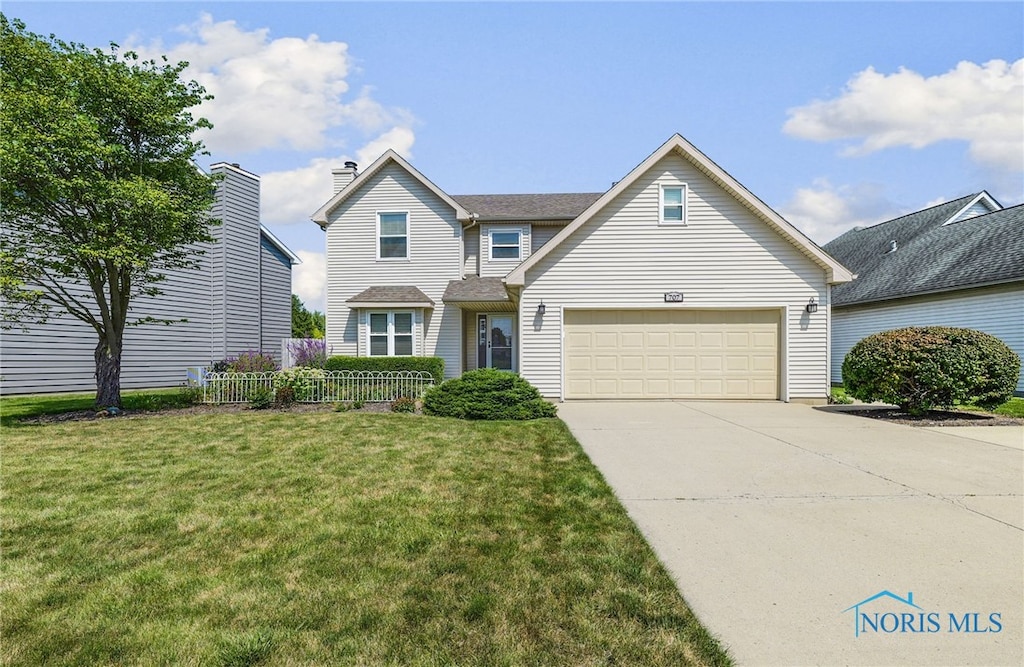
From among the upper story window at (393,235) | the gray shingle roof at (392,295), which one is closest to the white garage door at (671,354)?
the gray shingle roof at (392,295)

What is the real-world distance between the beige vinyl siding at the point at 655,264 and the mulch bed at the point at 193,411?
4370mm

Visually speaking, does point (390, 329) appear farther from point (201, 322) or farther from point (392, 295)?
point (201, 322)

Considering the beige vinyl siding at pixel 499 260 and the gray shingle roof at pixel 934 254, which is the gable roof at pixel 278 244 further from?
the gray shingle roof at pixel 934 254

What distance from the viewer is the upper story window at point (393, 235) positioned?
1866 centimetres

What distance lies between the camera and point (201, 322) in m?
21.1

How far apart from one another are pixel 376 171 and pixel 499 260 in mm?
5324

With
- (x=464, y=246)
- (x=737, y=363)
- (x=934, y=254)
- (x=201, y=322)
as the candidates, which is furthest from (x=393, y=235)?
(x=934, y=254)

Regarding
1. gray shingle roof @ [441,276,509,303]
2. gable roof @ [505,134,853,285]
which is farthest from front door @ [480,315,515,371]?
gable roof @ [505,134,853,285]

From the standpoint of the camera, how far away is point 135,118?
11.4 metres

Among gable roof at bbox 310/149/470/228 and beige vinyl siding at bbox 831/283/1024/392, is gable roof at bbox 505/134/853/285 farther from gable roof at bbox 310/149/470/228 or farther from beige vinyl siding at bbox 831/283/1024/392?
gable roof at bbox 310/149/470/228

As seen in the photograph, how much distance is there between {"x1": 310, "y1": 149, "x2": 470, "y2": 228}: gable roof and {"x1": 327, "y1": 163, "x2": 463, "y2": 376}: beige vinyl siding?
21 cm

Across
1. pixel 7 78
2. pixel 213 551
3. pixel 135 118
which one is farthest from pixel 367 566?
pixel 7 78

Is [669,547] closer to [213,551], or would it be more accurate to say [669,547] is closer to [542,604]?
[542,604]

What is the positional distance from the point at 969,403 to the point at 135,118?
18.7 meters
